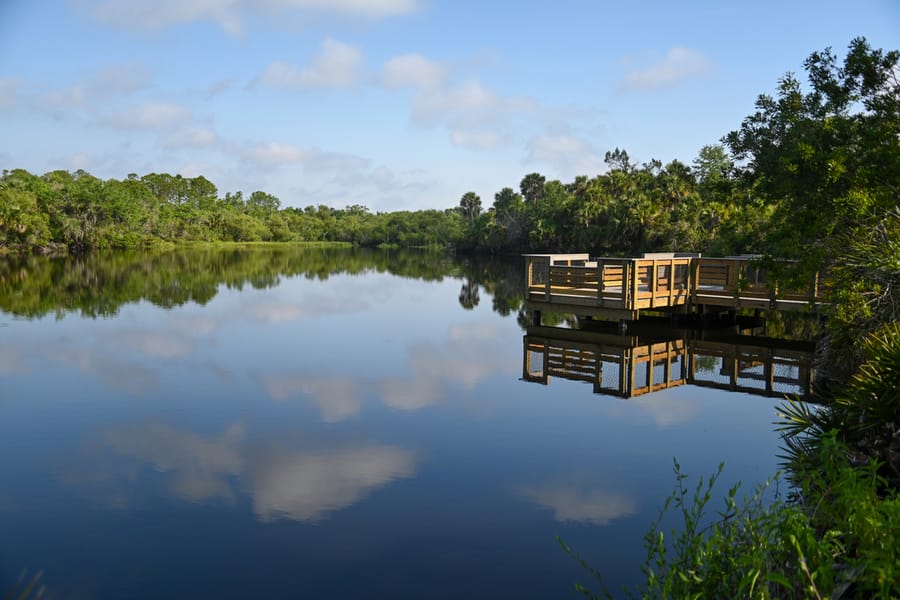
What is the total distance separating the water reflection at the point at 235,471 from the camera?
27.8 feet

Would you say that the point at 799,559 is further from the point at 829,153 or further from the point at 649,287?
the point at 649,287

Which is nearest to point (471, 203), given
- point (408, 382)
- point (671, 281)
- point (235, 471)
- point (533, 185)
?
point (533, 185)

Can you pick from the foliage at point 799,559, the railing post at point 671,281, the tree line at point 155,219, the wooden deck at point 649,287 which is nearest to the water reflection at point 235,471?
the foliage at point 799,559

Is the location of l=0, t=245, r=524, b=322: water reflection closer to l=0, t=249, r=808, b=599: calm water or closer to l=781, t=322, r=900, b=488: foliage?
l=0, t=249, r=808, b=599: calm water

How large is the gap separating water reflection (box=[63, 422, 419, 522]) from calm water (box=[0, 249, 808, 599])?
0.04m

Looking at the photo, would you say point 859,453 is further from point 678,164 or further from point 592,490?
point 678,164

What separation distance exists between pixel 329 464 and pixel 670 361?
9811 mm

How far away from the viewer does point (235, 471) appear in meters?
9.43

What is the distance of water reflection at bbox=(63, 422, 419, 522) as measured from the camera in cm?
848

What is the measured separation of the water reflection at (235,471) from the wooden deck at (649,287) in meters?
11.6

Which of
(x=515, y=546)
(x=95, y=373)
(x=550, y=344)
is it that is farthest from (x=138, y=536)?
(x=550, y=344)

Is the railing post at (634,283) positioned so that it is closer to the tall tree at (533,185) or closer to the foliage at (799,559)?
the foliage at (799,559)

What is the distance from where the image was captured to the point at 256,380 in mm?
15203

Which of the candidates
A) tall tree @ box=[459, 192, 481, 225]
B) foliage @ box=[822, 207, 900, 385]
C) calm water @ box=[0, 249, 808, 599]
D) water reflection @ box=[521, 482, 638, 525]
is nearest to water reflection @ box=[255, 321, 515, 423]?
calm water @ box=[0, 249, 808, 599]
